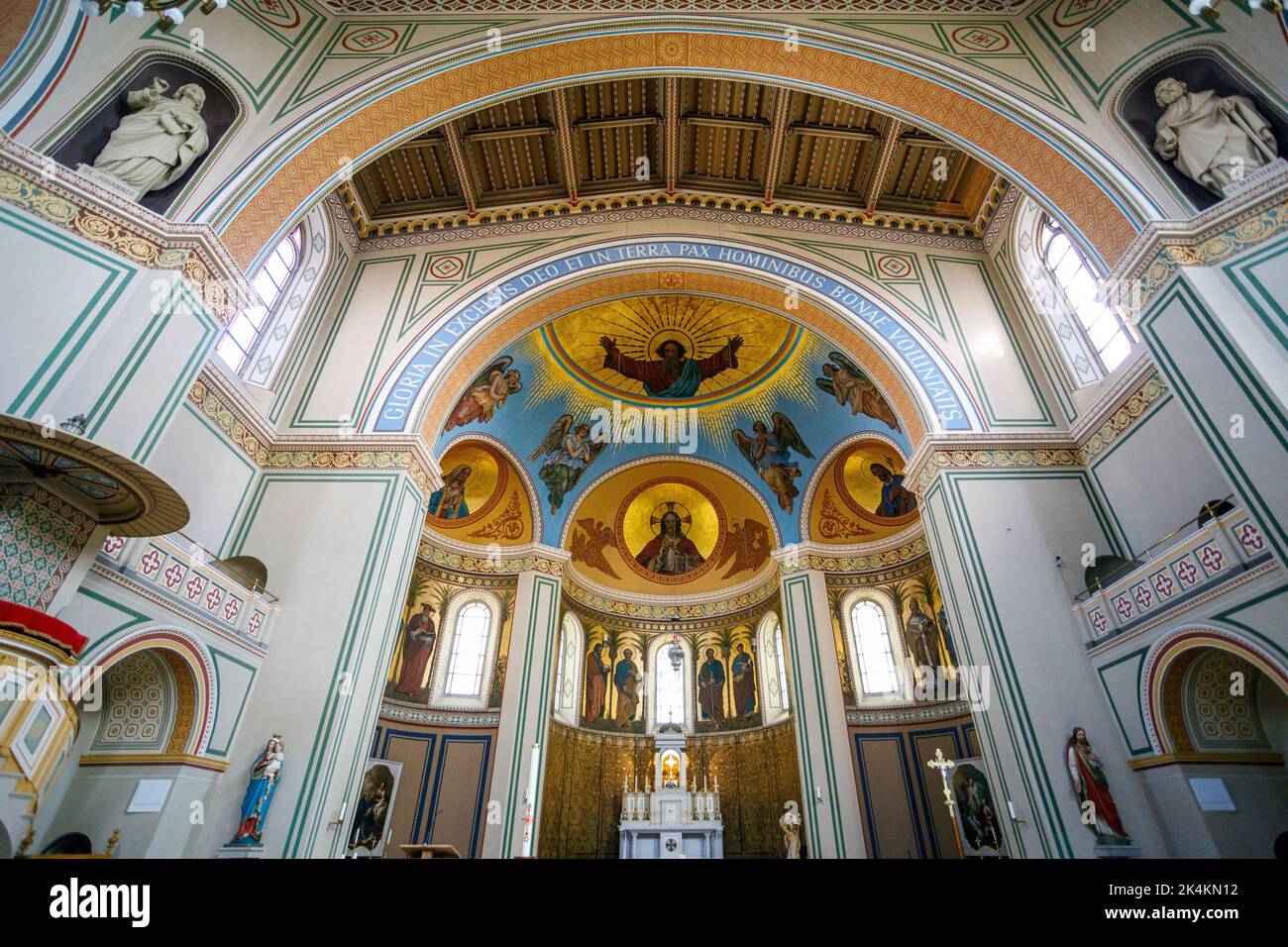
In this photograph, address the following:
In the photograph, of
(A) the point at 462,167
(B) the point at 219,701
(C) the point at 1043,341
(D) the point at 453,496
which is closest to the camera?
(B) the point at 219,701

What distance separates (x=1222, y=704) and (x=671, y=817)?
1186 cm

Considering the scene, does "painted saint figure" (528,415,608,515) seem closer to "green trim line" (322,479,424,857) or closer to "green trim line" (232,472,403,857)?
"green trim line" (322,479,424,857)

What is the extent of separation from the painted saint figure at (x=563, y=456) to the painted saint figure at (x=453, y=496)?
6.22 ft

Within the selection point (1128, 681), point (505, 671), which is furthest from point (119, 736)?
point (1128, 681)

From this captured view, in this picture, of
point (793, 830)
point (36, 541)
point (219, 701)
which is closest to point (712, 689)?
point (793, 830)

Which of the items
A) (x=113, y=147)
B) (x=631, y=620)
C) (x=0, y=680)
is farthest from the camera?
(x=631, y=620)

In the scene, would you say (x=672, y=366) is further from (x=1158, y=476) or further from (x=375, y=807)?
(x=375, y=807)

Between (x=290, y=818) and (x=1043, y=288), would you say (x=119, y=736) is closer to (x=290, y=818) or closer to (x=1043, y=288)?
(x=290, y=818)

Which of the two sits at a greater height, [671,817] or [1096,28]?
[1096,28]

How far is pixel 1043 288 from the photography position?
12242mm

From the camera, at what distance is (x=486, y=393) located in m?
15.5

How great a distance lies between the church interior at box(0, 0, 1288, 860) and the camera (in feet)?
23.4

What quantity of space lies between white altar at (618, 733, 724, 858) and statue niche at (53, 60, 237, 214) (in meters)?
15.6

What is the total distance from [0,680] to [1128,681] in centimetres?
1240
